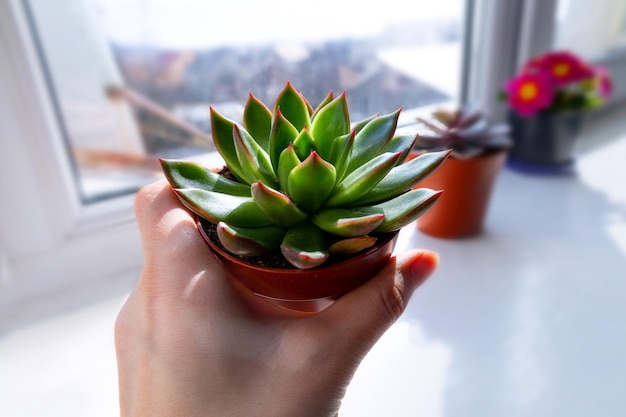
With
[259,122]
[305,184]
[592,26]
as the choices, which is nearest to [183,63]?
[259,122]

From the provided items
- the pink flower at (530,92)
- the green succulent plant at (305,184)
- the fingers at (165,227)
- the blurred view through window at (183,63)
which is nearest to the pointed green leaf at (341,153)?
the green succulent plant at (305,184)

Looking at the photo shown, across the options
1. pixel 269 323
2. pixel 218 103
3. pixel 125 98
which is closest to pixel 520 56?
pixel 218 103

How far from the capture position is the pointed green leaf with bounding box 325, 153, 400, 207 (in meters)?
0.38

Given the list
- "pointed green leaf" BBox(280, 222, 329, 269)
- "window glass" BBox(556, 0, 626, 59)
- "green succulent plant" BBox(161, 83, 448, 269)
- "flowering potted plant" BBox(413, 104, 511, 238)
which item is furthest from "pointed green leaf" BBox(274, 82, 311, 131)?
"window glass" BBox(556, 0, 626, 59)

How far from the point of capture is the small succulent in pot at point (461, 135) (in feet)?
2.44

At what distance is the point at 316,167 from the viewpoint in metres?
0.37

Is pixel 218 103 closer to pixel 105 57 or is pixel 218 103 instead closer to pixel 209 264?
pixel 105 57

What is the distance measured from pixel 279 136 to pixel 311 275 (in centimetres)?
12

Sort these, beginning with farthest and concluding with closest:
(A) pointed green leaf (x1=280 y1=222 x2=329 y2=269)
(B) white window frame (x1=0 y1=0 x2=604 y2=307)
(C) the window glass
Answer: (C) the window glass → (B) white window frame (x1=0 y1=0 x2=604 y2=307) → (A) pointed green leaf (x1=280 y1=222 x2=329 y2=269)

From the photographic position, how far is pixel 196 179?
441mm

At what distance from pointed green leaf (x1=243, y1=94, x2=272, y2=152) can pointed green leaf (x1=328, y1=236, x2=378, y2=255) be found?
13cm

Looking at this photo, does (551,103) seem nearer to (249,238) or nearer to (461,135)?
(461,135)

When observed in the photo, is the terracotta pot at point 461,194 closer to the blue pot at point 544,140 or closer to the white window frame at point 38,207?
the blue pot at point 544,140

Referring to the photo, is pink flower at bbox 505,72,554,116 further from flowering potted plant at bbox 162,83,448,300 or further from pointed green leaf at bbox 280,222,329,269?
pointed green leaf at bbox 280,222,329,269
